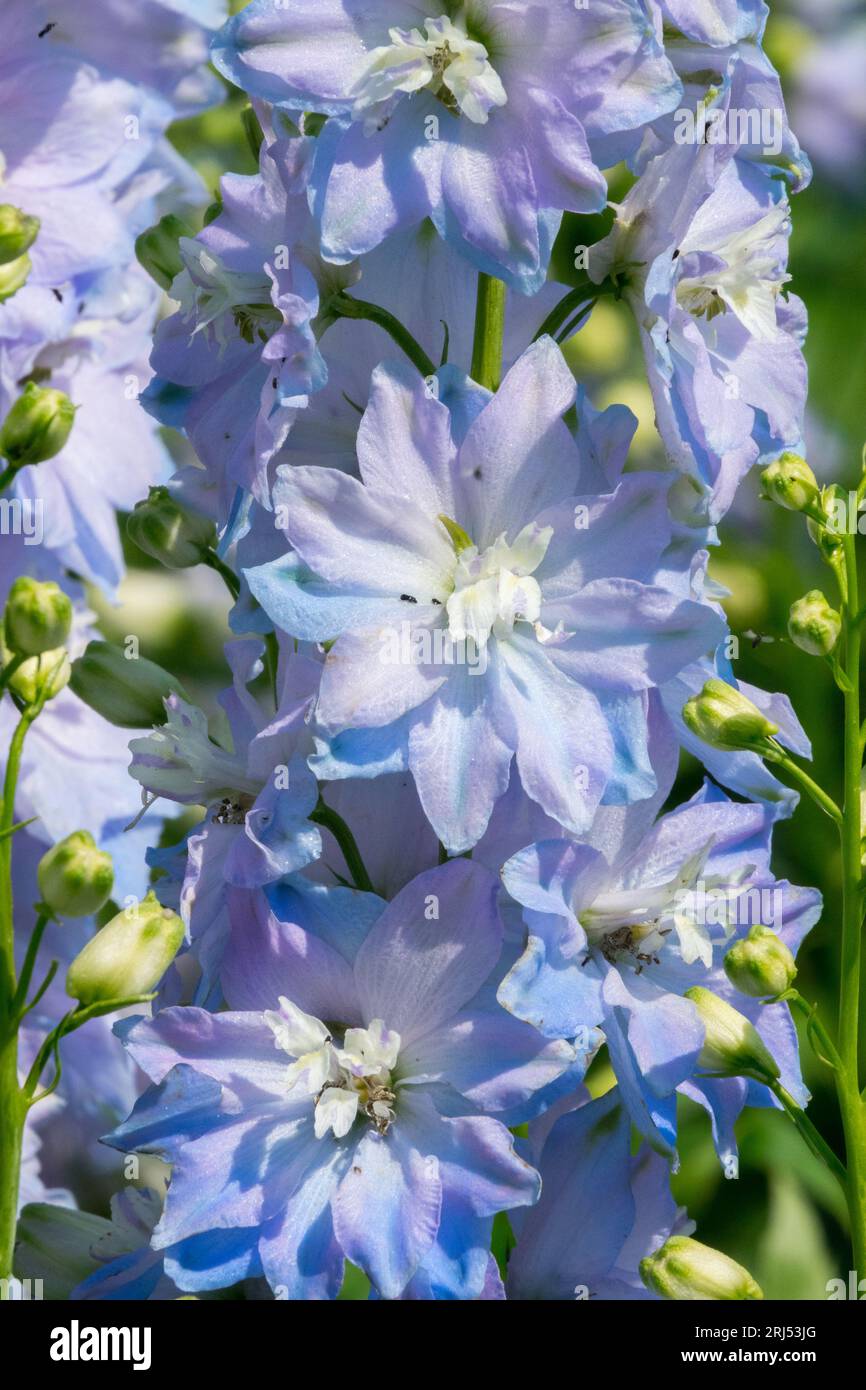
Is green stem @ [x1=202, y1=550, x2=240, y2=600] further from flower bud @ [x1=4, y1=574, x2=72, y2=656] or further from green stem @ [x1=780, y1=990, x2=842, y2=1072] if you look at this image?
green stem @ [x1=780, y1=990, x2=842, y2=1072]

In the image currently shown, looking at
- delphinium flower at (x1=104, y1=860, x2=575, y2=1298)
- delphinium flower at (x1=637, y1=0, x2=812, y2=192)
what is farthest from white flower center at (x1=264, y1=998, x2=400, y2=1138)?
delphinium flower at (x1=637, y1=0, x2=812, y2=192)

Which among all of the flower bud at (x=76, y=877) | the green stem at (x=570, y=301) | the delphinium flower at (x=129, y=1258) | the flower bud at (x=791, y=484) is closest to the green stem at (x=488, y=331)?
the green stem at (x=570, y=301)

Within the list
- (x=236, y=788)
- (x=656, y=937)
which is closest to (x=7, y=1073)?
(x=236, y=788)

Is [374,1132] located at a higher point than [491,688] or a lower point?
lower

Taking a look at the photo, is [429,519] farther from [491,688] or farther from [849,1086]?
[849,1086]

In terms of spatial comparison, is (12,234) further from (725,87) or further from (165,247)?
(725,87)
